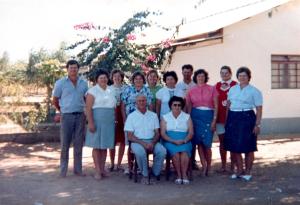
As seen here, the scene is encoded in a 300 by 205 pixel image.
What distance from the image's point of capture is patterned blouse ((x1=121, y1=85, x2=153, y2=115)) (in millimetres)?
7641

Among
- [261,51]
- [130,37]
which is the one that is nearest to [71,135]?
[130,37]

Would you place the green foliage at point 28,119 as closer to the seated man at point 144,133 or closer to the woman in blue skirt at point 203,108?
the seated man at point 144,133

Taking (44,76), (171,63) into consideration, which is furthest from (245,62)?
(44,76)

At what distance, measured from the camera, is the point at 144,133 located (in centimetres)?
734

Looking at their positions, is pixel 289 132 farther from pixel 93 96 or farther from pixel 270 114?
pixel 93 96

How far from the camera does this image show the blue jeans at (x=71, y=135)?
299 inches

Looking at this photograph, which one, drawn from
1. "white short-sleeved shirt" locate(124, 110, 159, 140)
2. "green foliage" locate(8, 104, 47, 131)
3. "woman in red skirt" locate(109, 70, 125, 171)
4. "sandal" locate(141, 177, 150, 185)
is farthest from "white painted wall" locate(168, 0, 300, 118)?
"sandal" locate(141, 177, 150, 185)

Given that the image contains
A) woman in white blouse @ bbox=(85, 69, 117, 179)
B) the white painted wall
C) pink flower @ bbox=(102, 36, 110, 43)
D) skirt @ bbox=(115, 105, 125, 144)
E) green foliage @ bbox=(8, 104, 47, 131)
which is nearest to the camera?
woman in white blouse @ bbox=(85, 69, 117, 179)

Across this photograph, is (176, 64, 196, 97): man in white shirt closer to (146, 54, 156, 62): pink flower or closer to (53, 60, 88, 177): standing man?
(53, 60, 88, 177): standing man

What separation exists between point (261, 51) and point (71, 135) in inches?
288

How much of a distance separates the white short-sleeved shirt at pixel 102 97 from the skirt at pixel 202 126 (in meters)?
1.38

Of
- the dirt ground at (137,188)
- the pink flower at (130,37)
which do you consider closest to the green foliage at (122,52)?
the pink flower at (130,37)

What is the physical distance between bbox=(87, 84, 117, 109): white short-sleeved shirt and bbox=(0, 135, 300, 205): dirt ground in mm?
1219

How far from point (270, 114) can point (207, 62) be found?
8.29 ft
